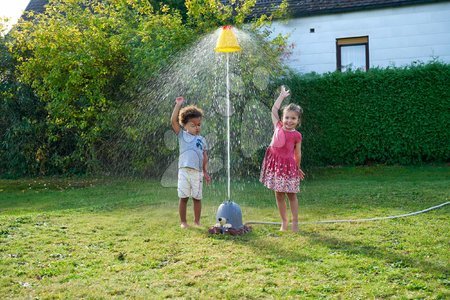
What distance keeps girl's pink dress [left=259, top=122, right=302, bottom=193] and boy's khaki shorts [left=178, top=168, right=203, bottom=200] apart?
0.76 m

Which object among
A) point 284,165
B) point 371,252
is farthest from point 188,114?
point 371,252

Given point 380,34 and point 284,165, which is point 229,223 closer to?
point 284,165

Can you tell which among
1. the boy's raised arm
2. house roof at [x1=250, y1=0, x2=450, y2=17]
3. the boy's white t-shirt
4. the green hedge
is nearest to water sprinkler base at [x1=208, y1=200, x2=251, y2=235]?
the boy's white t-shirt

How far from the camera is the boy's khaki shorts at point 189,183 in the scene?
6027 millimetres

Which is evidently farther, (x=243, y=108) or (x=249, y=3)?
(x=249, y=3)

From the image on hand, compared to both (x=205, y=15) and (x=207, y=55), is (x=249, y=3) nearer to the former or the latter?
(x=205, y=15)

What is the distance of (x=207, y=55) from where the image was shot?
1099 cm

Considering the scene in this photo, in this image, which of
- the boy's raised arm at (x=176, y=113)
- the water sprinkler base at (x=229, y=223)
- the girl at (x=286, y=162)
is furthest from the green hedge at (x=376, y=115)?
the water sprinkler base at (x=229, y=223)

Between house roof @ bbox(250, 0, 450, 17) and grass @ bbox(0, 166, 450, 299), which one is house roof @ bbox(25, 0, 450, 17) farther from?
grass @ bbox(0, 166, 450, 299)

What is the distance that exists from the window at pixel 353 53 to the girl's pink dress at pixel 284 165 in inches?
373

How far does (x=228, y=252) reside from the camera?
480 cm

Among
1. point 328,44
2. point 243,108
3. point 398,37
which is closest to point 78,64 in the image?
point 243,108

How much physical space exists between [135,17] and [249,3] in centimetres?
233

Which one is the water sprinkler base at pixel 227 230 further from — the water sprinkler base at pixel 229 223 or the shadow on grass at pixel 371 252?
the shadow on grass at pixel 371 252
